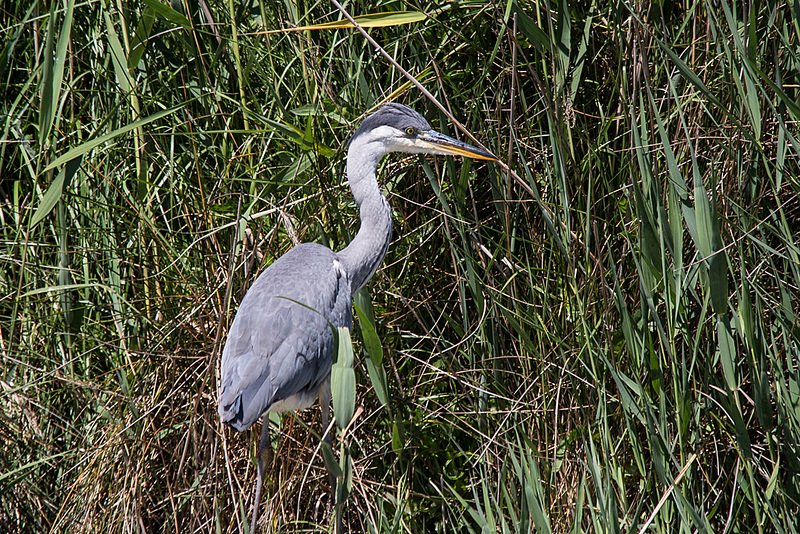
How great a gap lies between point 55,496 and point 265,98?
57.2 inches

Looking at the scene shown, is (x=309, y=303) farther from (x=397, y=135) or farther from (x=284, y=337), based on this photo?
(x=397, y=135)

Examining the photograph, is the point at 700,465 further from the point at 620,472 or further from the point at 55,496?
the point at 55,496

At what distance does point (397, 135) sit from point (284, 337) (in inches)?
27.6

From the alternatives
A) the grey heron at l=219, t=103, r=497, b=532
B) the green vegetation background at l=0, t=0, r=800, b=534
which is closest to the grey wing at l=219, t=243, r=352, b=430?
the grey heron at l=219, t=103, r=497, b=532

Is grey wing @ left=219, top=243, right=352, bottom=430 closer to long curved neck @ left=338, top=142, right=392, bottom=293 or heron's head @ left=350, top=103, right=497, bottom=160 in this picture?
long curved neck @ left=338, top=142, right=392, bottom=293

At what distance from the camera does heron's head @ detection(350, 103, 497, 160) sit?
2.31 m

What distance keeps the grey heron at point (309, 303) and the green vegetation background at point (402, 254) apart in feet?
0.32

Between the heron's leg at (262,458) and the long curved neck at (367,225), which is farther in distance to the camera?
the long curved neck at (367,225)

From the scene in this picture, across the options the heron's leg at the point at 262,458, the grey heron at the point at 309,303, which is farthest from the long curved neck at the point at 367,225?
the heron's leg at the point at 262,458

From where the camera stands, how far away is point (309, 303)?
2277mm

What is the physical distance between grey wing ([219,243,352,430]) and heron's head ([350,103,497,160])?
350 millimetres

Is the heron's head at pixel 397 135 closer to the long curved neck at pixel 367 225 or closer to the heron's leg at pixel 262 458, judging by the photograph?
the long curved neck at pixel 367 225

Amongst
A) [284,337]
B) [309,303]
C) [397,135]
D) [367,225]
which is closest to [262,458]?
[284,337]

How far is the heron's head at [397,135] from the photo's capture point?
2312mm
